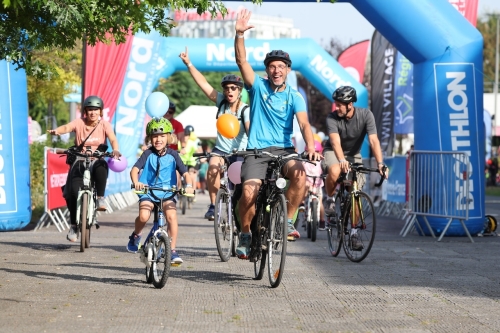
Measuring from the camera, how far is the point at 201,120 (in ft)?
156

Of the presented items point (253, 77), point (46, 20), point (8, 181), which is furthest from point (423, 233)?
point (46, 20)

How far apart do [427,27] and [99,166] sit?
215 inches

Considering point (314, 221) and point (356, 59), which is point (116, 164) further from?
point (356, 59)

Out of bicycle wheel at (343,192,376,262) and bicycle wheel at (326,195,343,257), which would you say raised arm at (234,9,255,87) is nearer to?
bicycle wheel at (343,192,376,262)

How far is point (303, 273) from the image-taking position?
33.1 feet

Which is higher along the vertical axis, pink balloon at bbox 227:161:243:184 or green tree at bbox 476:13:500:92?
green tree at bbox 476:13:500:92

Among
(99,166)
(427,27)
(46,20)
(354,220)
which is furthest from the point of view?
(427,27)

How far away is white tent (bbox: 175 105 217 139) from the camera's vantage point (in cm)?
4678

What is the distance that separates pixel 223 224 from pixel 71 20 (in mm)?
3644

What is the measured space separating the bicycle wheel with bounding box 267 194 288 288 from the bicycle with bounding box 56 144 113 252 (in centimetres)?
373

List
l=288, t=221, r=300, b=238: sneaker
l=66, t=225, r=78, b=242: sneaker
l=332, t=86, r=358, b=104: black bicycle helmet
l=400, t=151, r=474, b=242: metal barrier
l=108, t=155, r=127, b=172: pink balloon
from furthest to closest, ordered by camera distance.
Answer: l=400, t=151, r=474, b=242: metal barrier, l=108, t=155, r=127, b=172: pink balloon, l=66, t=225, r=78, b=242: sneaker, l=332, t=86, r=358, b=104: black bicycle helmet, l=288, t=221, r=300, b=238: sneaker

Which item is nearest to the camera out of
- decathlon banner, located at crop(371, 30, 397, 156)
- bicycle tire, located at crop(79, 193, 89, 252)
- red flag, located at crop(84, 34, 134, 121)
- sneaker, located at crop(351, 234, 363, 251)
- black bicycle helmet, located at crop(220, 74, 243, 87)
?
sneaker, located at crop(351, 234, 363, 251)

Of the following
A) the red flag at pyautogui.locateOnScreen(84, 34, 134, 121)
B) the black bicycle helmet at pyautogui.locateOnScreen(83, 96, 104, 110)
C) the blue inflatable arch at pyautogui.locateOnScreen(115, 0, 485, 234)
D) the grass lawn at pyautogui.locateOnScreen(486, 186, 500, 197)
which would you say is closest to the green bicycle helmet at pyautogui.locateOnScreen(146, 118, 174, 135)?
the black bicycle helmet at pyautogui.locateOnScreen(83, 96, 104, 110)

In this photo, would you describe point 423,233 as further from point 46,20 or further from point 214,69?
point 214,69
